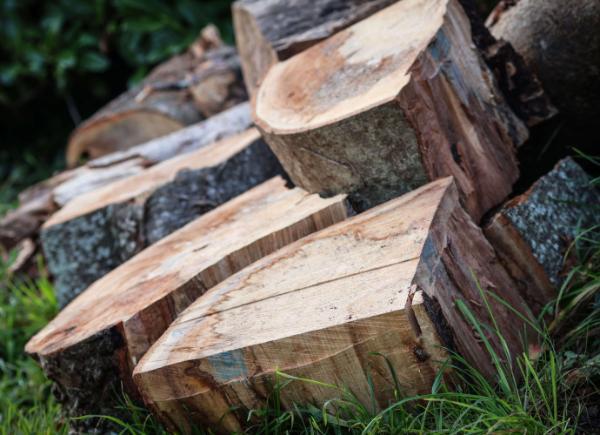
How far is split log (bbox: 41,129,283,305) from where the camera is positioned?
2.38m

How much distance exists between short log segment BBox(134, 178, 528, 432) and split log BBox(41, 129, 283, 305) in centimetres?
75

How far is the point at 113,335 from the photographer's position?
67.9 inches

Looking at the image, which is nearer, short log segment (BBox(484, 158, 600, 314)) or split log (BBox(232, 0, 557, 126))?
short log segment (BBox(484, 158, 600, 314))

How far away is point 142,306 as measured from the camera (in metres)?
1.72

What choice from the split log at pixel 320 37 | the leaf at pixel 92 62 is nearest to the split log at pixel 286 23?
the split log at pixel 320 37

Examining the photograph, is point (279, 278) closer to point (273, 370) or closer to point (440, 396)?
point (273, 370)

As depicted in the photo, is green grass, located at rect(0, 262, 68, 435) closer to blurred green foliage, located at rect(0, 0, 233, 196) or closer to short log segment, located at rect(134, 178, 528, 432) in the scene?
short log segment, located at rect(134, 178, 528, 432)

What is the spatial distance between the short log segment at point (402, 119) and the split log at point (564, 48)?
10.4 inches

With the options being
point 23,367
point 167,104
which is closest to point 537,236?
point 23,367

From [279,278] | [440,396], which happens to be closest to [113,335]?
[279,278]

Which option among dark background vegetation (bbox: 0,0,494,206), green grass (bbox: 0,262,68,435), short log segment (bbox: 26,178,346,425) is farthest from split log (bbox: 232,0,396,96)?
dark background vegetation (bbox: 0,0,494,206)

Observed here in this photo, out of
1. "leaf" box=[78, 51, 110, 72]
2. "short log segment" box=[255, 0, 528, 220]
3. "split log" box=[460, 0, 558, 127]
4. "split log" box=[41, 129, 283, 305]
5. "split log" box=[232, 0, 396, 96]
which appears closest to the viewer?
"short log segment" box=[255, 0, 528, 220]

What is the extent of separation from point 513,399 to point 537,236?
0.49 metres

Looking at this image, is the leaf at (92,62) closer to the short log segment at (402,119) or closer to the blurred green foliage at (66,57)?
the blurred green foliage at (66,57)
